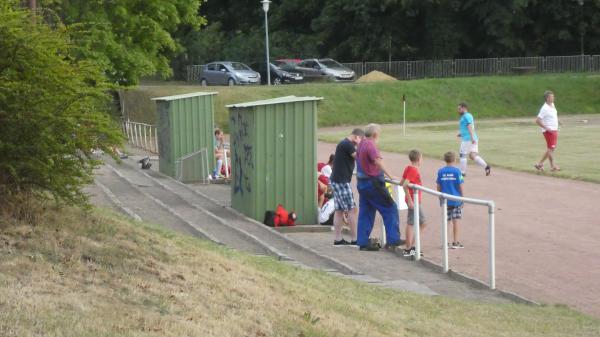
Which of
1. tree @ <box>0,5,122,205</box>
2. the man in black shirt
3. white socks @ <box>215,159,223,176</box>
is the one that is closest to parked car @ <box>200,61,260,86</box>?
white socks @ <box>215,159,223,176</box>

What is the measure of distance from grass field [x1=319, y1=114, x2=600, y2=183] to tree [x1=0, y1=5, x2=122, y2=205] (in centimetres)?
1513

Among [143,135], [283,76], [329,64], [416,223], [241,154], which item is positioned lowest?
[143,135]

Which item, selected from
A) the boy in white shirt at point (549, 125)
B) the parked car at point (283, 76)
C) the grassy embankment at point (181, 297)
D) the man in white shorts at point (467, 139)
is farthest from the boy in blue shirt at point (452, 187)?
the parked car at point (283, 76)

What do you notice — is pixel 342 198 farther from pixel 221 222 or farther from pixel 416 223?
pixel 221 222

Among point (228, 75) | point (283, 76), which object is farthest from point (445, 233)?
point (283, 76)

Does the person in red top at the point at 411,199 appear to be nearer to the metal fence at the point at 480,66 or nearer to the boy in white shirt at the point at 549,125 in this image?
the boy in white shirt at the point at 549,125

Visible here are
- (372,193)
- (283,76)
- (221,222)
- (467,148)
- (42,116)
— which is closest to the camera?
(42,116)

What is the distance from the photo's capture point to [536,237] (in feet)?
51.8

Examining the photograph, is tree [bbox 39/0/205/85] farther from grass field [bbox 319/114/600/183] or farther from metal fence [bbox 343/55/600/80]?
metal fence [bbox 343/55/600/80]

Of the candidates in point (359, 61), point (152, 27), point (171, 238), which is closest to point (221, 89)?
point (152, 27)

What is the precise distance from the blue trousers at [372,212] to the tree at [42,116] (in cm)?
591

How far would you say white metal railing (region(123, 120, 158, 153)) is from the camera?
126 feet

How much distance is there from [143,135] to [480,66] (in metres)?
32.0

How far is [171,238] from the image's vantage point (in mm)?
10555
